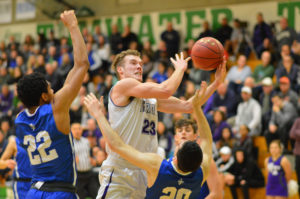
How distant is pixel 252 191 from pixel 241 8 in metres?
7.21

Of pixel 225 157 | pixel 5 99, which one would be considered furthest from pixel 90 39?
pixel 225 157

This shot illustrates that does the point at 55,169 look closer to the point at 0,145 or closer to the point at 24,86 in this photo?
Answer: the point at 24,86

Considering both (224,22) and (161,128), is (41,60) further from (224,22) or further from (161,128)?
(161,128)

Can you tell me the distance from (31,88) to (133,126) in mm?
1066

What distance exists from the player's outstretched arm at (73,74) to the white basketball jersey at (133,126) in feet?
1.86

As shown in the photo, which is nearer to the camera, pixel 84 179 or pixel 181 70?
pixel 181 70

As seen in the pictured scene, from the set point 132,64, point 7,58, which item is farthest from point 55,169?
point 7,58

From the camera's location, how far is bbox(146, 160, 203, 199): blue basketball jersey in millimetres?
4117

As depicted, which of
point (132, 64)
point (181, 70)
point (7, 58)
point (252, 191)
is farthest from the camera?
point (7, 58)

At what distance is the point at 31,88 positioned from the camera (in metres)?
4.20

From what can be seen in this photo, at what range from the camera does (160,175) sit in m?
4.11

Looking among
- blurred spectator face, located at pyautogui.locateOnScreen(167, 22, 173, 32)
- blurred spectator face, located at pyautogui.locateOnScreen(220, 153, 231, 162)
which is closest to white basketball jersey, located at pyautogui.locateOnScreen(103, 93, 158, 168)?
blurred spectator face, located at pyautogui.locateOnScreen(220, 153, 231, 162)

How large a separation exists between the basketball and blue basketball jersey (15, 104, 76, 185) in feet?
6.15

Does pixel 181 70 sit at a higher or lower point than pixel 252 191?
higher
